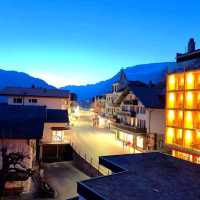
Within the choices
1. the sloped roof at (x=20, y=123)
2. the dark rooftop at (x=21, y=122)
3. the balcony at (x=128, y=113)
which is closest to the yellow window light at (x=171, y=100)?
the balcony at (x=128, y=113)

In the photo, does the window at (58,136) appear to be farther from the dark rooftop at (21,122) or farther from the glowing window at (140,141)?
the dark rooftop at (21,122)

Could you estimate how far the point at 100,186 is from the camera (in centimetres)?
1137

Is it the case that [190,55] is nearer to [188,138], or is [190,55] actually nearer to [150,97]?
[150,97]

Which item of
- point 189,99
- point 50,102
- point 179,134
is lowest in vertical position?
point 179,134

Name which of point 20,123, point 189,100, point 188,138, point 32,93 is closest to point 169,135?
point 188,138

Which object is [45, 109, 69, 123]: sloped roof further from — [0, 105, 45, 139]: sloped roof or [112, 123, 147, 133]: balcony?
[0, 105, 45, 139]: sloped roof

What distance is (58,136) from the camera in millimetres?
45688

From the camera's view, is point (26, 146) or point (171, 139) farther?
point (171, 139)

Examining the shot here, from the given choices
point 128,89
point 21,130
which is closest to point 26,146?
point 21,130

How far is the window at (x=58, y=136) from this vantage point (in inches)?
1785

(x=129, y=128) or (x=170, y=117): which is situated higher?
(x=170, y=117)

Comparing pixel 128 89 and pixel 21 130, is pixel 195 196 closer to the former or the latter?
pixel 21 130

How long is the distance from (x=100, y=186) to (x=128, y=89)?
41109 mm

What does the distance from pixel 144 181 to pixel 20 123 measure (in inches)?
612
